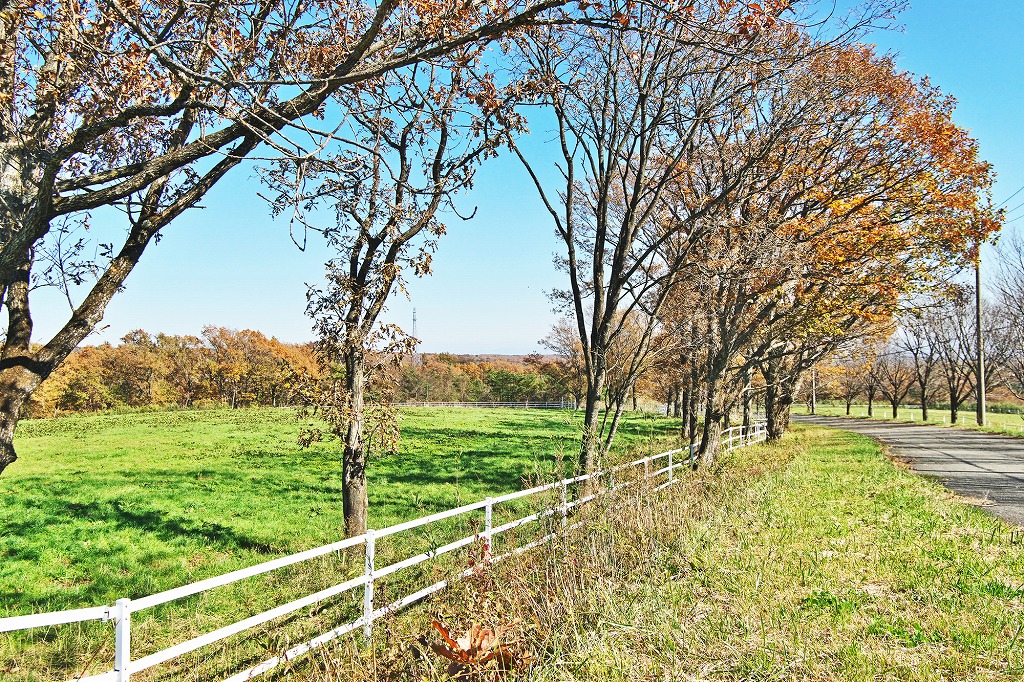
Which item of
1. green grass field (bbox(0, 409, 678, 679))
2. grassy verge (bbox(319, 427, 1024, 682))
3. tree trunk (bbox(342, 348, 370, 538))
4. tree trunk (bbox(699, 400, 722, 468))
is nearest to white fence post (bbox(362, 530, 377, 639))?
grassy verge (bbox(319, 427, 1024, 682))

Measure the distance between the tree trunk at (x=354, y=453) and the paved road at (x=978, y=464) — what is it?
33.2 ft

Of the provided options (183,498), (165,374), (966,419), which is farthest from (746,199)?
(165,374)

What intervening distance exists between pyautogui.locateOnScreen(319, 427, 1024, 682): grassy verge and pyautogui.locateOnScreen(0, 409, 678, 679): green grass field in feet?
4.78

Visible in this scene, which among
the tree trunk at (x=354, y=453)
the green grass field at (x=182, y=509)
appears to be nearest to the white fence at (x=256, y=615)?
the green grass field at (x=182, y=509)

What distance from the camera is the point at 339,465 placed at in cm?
1931

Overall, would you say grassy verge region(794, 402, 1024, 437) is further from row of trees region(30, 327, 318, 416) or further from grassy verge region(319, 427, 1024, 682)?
row of trees region(30, 327, 318, 416)

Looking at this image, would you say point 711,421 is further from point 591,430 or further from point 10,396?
point 10,396

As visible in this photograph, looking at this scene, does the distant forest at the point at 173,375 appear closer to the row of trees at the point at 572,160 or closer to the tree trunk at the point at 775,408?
the tree trunk at the point at 775,408

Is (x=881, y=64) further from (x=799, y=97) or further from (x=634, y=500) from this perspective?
(x=634, y=500)

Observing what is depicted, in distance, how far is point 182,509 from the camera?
40.8 ft

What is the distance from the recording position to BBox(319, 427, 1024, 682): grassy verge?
4.34 meters

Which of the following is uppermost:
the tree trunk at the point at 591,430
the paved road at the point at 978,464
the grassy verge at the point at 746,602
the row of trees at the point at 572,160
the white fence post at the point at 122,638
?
the row of trees at the point at 572,160

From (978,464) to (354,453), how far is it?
1815cm

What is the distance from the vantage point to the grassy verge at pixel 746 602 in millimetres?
4344
